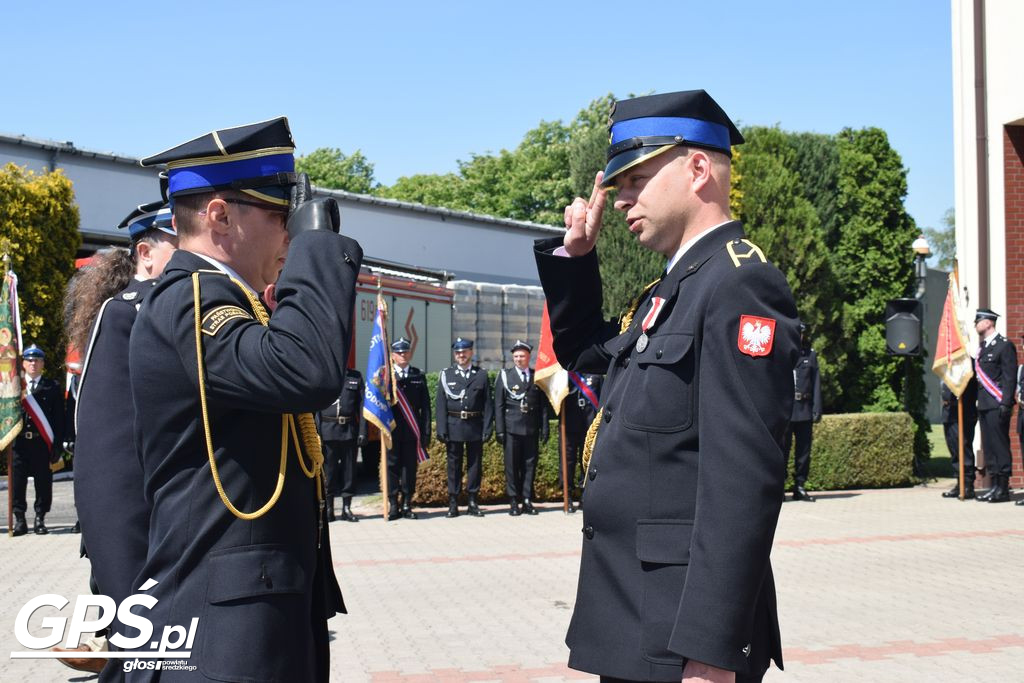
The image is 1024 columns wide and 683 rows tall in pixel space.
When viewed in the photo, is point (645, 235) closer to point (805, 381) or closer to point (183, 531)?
point (183, 531)

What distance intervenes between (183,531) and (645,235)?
1289 millimetres

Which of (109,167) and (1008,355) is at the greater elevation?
(109,167)

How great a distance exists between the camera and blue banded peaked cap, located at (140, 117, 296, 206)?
2711 millimetres

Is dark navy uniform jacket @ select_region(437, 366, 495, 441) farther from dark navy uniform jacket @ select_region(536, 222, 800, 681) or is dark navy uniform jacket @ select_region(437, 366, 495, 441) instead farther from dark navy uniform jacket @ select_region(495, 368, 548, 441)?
dark navy uniform jacket @ select_region(536, 222, 800, 681)

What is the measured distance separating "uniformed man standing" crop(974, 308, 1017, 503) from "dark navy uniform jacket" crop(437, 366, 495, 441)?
639 cm

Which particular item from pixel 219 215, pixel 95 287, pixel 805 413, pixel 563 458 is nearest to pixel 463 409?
pixel 563 458

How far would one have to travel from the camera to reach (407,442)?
14008 millimetres

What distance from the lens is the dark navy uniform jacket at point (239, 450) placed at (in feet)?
7.91

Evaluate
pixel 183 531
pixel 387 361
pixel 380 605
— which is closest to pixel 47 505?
pixel 387 361

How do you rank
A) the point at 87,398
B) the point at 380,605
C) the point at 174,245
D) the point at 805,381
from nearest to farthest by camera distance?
the point at 87,398 < the point at 174,245 < the point at 380,605 < the point at 805,381

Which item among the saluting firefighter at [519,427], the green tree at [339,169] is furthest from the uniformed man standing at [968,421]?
the green tree at [339,169]

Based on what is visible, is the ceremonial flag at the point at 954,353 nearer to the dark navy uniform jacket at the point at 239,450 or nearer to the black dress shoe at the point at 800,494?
the black dress shoe at the point at 800,494

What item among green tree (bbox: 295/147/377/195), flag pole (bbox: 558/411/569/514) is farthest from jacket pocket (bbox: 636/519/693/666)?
green tree (bbox: 295/147/377/195)

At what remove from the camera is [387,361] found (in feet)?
45.6
